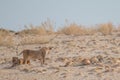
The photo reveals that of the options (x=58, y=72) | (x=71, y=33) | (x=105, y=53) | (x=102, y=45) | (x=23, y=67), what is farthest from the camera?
(x=71, y=33)

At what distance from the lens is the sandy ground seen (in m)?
9.76

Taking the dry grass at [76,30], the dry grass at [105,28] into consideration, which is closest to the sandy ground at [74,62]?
the dry grass at [105,28]

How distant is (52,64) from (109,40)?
466 cm

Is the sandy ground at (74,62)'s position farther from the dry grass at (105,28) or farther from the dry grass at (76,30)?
the dry grass at (76,30)

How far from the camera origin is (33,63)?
1215 cm

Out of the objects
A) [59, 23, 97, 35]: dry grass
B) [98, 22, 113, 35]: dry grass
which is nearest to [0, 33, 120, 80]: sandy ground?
[98, 22, 113, 35]: dry grass

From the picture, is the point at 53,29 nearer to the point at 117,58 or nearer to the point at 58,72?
the point at 117,58

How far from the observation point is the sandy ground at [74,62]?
32.0 feet

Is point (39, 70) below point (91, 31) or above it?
below

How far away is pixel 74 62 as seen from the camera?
11.5m

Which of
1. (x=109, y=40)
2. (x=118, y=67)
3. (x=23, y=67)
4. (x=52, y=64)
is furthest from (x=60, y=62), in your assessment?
(x=109, y=40)

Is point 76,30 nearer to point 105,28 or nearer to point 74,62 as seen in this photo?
point 105,28

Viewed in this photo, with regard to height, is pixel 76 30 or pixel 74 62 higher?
pixel 76 30

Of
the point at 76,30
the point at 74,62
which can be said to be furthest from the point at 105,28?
the point at 74,62
